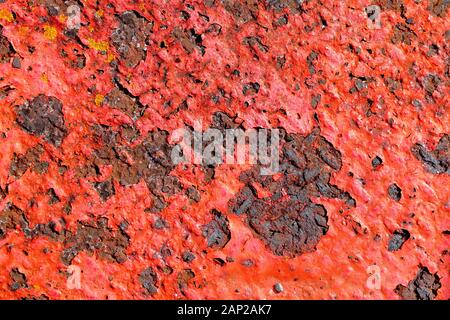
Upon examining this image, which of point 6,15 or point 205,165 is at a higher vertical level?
point 6,15

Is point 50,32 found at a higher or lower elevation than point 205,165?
higher

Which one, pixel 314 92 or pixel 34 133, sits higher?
pixel 314 92

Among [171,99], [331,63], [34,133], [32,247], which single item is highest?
[331,63]

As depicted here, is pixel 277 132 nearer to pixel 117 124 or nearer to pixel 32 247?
pixel 117 124

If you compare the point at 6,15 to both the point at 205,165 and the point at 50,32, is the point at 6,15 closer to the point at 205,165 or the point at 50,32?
the point at 50,32

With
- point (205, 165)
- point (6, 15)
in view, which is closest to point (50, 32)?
point (6, 15)

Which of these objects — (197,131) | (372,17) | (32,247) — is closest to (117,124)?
(197,131)

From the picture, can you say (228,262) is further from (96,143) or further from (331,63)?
(331,63)
